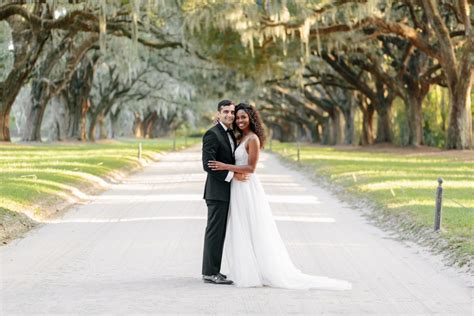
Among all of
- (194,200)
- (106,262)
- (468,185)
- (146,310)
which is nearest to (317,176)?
(468,185)

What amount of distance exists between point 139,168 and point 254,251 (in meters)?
24.0

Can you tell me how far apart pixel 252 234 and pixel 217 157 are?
83 centimetres

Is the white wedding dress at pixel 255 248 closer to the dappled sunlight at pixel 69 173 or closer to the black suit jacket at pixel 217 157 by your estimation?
the black suit jacket at pixel 217 157

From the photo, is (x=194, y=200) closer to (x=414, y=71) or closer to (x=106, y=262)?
(x=106, y=262)

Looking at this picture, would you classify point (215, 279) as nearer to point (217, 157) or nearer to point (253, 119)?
point (217, 157)

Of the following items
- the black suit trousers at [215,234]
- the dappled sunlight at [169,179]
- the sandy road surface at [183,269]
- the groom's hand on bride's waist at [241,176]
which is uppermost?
the groom's hand on bride's waist at [241,176]

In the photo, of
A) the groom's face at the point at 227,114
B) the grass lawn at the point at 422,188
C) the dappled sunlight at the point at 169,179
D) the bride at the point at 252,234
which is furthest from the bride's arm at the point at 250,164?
the dappled sunlight at the point at 169,179

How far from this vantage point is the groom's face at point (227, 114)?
346 inches

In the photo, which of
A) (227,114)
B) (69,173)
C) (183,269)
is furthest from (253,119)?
(69,173)

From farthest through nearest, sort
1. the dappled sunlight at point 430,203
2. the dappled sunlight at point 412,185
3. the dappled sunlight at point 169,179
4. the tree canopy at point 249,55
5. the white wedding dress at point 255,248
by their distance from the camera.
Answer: the tree canopy at point 249,55
the dappled sunlight at point 169,179
the dappled sunlight at point 412,185
the dappled sunlight at point 430,203
the white wedding dress at point 255,248

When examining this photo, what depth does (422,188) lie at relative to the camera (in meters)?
19.5

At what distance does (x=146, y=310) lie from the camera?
7387 mm

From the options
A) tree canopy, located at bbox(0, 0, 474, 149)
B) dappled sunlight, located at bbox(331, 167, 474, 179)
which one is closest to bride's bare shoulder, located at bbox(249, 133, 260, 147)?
dappled sunlight, located at bbox(331, 167, 474, 179)

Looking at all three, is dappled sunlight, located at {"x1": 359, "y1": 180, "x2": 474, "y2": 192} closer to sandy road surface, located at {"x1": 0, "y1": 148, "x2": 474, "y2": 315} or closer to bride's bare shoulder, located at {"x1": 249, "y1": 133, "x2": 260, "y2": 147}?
sandy road surface, located at {"x1": 0, "y1": 148, "x2": 474, "y2": 315}
